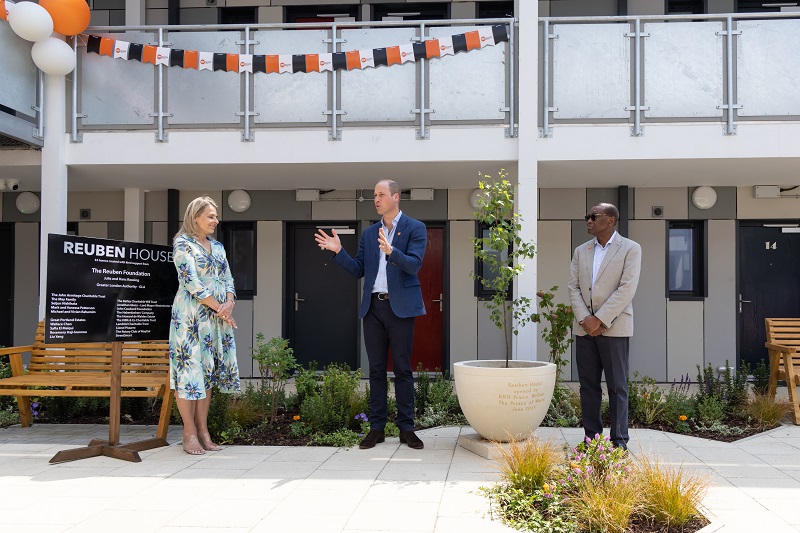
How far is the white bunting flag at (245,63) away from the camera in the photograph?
772 cm

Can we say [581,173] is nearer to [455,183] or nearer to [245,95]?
[455,183]

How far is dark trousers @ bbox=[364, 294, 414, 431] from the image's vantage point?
5383 mm

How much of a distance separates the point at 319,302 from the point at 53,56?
4.71m

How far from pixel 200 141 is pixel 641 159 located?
4.80 metres

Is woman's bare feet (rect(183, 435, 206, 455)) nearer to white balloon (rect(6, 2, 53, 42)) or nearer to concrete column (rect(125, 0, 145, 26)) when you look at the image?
white balloon (rect(6, 2, 53, 42))

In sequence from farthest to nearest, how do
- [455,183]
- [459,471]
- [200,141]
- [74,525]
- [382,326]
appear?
1. [455,183]
2. [200,141]
3. [382,326]
4. [459,471]
5. [74,525]

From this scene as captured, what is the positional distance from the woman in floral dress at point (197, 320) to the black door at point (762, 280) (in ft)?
25.2

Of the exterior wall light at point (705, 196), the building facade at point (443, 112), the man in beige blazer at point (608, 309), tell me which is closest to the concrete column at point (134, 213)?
the building facade at point (443, 112)

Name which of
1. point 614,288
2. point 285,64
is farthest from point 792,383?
point 285,64

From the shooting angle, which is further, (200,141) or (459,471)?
(200,141)

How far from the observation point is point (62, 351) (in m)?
6.56

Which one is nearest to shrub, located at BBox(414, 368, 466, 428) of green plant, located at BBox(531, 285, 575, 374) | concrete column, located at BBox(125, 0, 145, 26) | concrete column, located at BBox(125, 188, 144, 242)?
green plant, located at BBox(531, 285, 575, 374)

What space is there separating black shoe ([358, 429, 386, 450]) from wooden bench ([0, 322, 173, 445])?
1.66 meters

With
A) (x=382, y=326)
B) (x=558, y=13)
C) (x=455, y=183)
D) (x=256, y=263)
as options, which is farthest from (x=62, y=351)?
(x=558, y=13)
